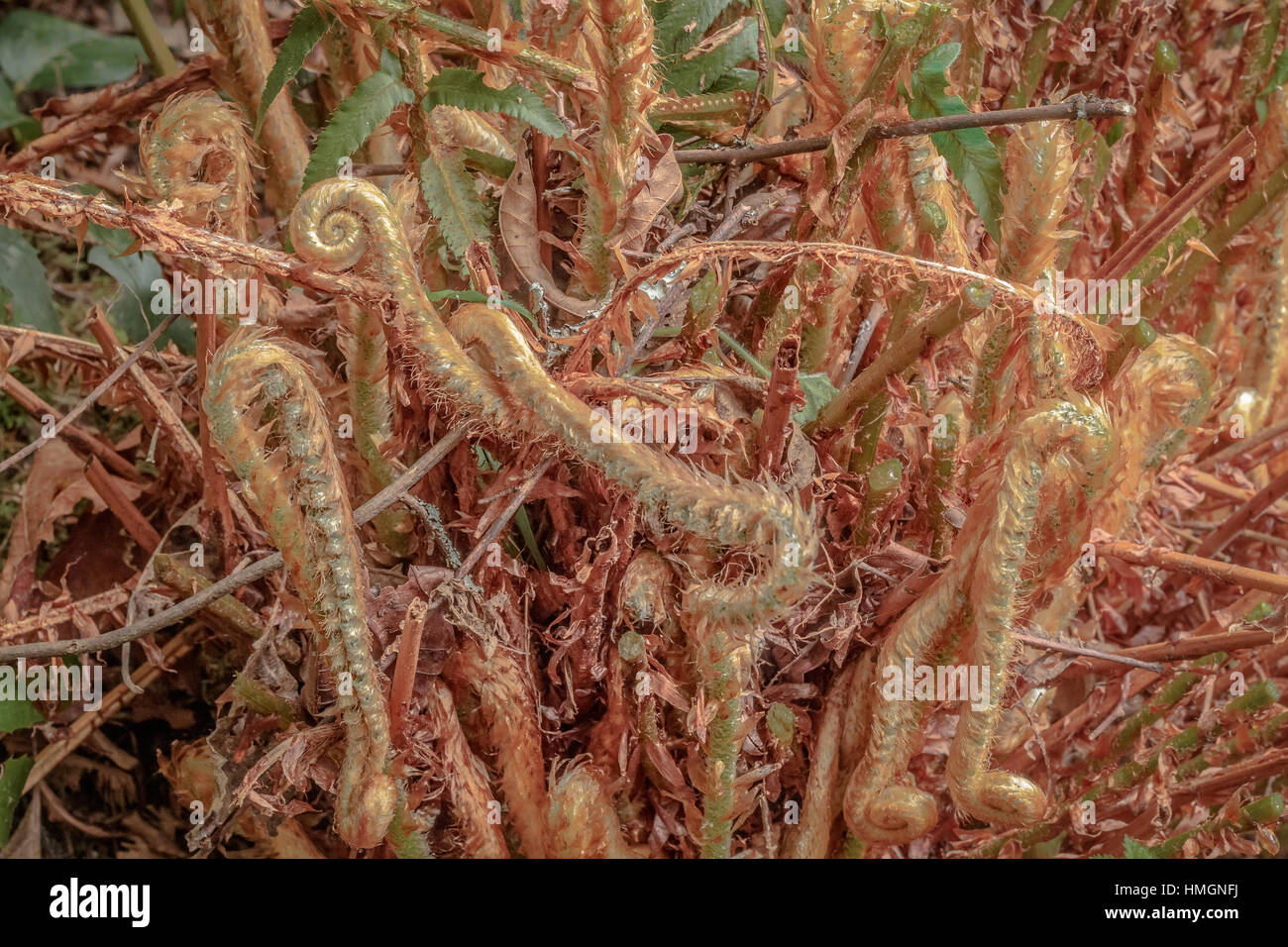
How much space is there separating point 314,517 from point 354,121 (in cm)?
14

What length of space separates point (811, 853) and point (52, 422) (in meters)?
0.38

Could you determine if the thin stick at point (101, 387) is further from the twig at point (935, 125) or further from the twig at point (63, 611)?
the twig at point (935, 125)

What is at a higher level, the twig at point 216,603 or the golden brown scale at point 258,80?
the golden brown scale at point 258,80

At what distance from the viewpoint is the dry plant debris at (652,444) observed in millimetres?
382

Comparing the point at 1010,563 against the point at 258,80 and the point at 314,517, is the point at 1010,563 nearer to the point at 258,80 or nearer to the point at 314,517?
the point at 314,517

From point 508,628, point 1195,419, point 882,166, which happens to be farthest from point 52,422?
point 1195,419

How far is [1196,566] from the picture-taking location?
48cm

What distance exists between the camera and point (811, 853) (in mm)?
451

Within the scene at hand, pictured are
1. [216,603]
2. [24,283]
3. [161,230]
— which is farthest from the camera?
[24,283]

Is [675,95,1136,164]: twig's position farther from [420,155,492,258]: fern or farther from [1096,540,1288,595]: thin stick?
[1096,540,1288,595]: thin stick

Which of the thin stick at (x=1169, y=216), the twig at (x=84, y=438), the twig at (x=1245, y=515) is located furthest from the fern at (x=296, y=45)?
the twig at (x=1245, y=515)

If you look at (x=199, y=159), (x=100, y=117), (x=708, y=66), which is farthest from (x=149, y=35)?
(x=708, y=66)

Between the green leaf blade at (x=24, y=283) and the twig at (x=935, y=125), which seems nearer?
the twig at (x=935, y=125)

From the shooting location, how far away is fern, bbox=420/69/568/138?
40cm
